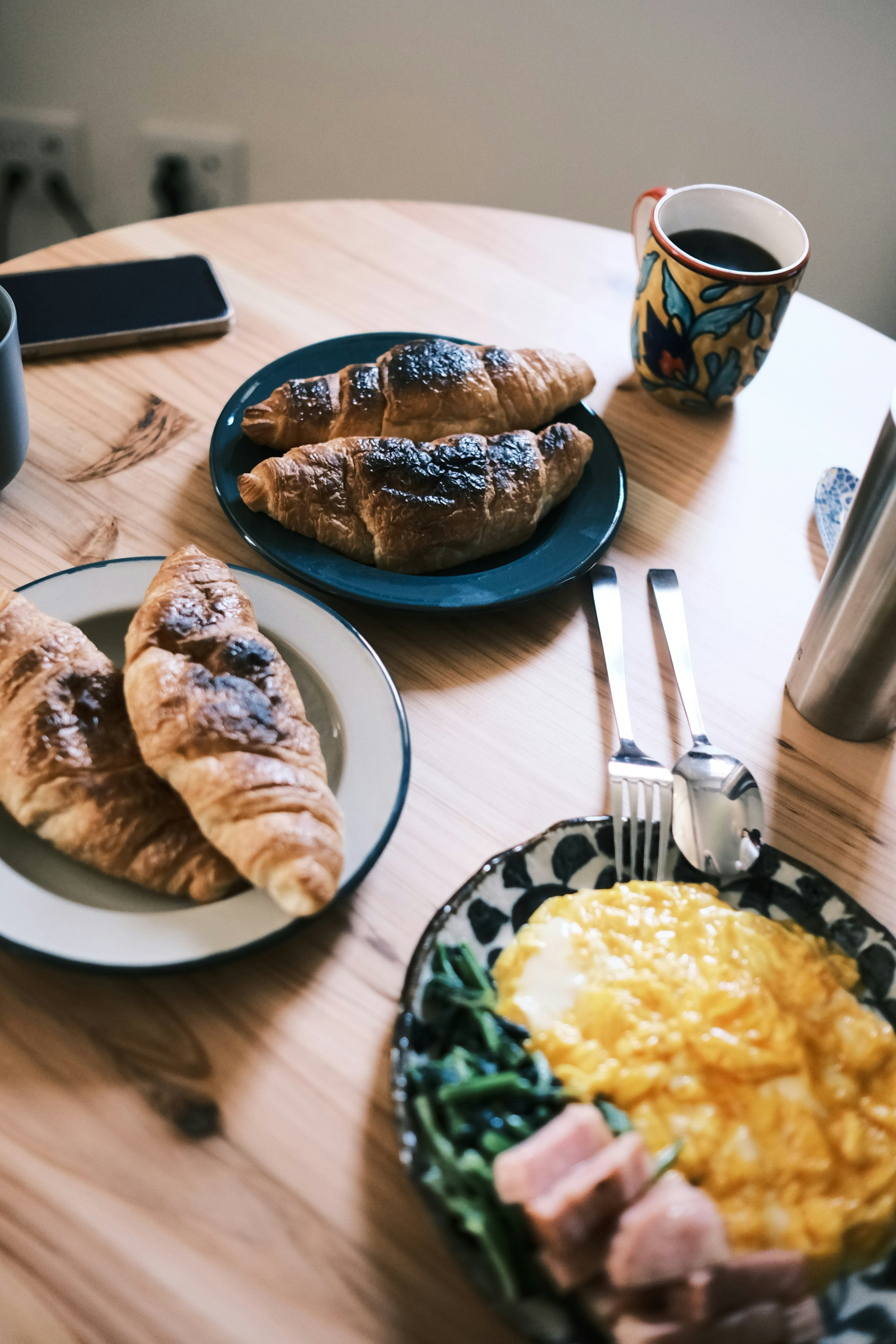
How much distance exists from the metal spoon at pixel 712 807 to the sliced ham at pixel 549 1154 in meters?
0.27

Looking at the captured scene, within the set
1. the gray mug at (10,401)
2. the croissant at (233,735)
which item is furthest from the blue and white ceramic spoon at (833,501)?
the gray mug at (10,401)

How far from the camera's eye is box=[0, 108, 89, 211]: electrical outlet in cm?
259

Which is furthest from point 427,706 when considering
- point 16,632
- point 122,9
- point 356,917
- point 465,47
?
point 122,9

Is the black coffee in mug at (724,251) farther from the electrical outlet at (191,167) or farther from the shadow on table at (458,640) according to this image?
the electrical outlet at (191,167)

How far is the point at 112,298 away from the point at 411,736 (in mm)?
862

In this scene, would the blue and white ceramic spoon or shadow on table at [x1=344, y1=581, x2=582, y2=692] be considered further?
the blue and white ceramic spoon

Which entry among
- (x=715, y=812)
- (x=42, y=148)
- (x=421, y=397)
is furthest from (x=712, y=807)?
(x=42, y=148)

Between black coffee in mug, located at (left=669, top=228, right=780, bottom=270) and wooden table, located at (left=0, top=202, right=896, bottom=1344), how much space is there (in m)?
0.21

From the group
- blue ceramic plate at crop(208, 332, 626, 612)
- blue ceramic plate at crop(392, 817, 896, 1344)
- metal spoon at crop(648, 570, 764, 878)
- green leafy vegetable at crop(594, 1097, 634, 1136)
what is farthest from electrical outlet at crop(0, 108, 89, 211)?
green leafy vegetable at crop(594, 1097, 634, 1136)

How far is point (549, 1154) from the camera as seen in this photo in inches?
25.4

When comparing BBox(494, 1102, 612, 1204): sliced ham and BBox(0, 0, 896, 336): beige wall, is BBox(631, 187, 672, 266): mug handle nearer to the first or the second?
BBox(494, 1102, 612, 1204): sliced ham

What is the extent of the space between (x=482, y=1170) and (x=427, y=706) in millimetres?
494

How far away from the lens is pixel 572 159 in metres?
2.57

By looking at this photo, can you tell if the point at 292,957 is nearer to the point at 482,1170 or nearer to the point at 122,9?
the point at 482,1170
